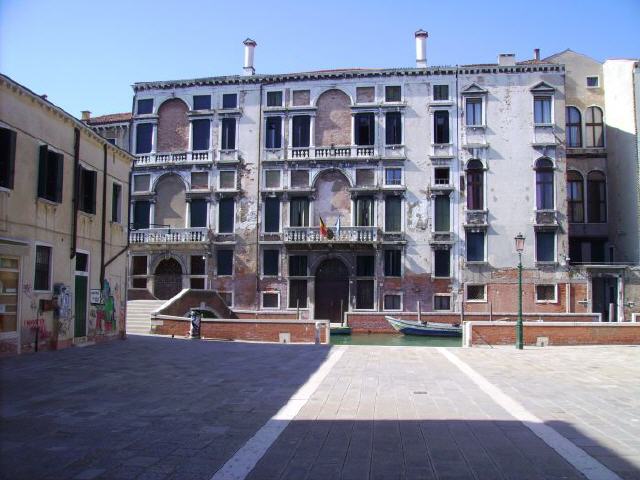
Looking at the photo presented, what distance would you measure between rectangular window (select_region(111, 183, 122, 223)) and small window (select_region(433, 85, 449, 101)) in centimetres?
2136

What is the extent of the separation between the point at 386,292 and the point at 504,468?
28.1 m

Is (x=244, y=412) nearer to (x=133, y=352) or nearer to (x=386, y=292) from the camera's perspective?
(x=133, y=352)

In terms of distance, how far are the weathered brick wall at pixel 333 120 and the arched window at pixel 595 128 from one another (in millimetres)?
14105

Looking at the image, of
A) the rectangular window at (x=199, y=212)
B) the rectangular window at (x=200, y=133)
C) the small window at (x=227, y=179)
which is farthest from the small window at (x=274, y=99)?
the rectangular window at (x=199, y=212)

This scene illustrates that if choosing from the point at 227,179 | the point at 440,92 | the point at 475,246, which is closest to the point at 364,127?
the point at 440,92

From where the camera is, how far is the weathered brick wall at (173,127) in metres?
35.6

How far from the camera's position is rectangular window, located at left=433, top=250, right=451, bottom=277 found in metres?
32.9

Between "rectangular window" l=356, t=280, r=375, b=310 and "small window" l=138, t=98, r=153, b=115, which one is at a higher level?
"small window" l=138, t=98, r=153, b=115

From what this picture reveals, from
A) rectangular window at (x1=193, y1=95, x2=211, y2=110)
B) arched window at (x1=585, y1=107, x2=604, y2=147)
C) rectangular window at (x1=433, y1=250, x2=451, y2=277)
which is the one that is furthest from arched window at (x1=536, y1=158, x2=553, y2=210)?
rectangular window at (x1=193, y1=95, x2=211, y2=110)

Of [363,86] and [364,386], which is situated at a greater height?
[363,86]

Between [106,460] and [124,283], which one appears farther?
[124,283]

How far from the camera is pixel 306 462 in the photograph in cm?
511

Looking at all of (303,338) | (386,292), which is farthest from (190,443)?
(386,292)

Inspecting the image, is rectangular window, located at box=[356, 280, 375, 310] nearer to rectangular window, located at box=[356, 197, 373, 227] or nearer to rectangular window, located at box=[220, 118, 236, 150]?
rectangular window, located at box=[356, 197, 373, 227]
